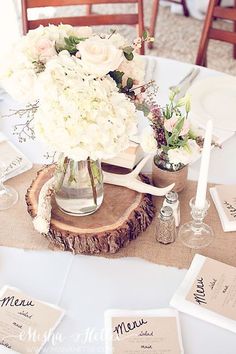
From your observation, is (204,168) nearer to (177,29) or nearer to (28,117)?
(28,117)

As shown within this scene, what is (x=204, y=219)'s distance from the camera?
1197 mm

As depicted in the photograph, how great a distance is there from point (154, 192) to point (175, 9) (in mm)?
2888

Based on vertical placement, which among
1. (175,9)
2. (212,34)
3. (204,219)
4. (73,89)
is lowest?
(175,9)

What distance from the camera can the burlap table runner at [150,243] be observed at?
110 centimetres

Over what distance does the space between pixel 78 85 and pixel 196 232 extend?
17.7 inches

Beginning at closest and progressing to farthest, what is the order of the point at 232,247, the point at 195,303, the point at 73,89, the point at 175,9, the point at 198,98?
the point at 73,89, the point at 195,303, the point at 232,247, the point at 198,98, the point at 175,9

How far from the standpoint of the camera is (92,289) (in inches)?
41.1

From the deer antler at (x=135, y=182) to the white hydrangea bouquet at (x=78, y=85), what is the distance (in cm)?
24

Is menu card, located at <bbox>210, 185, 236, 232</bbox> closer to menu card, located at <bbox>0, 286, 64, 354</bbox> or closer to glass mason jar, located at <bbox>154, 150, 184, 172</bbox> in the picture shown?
glass mason jar, located at <bbox>154, 150, 184, 172</bbox>

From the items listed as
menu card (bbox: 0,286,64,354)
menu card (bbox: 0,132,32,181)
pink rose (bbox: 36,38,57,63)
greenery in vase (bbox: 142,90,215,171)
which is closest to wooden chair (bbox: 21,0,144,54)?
menu card (bbox: 0,132,32,181)

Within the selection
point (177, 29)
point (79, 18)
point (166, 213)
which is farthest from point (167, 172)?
point (177, 29)

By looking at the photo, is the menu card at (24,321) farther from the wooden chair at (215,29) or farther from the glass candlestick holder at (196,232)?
the wooden chair at (215,29)

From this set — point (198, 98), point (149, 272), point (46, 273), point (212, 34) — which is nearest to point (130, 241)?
point (149, 272)

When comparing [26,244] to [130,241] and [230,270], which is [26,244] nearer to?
[130,241]
